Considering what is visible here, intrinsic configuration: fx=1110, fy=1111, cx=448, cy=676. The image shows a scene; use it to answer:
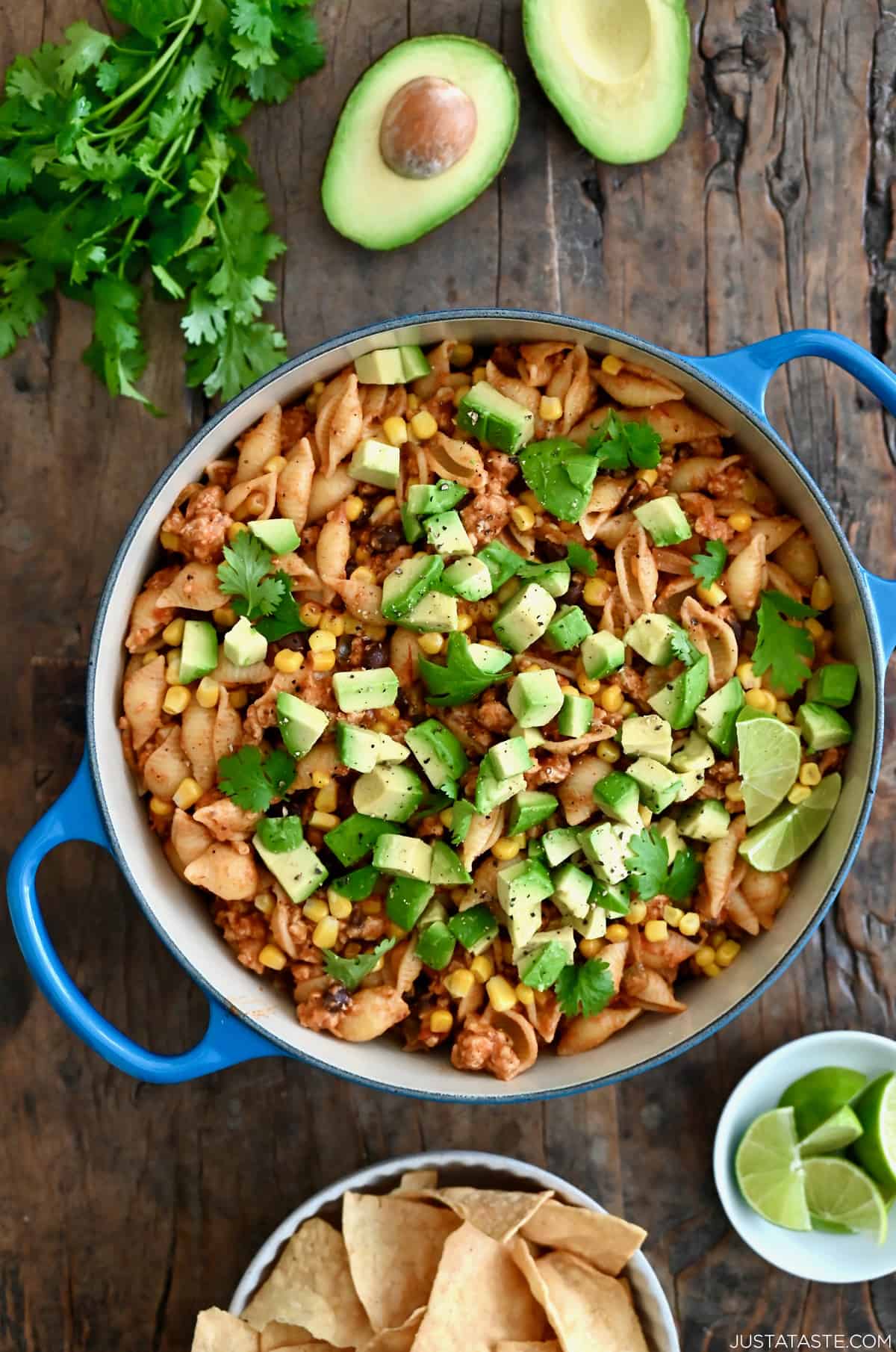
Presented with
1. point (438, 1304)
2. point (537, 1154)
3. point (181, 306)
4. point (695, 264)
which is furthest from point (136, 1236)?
point (695, 264)

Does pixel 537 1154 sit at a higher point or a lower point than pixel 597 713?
lower

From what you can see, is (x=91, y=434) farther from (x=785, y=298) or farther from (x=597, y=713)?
(x=785, y=298)

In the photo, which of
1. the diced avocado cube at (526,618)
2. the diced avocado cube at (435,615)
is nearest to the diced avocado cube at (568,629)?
the diced avocado cube at (526,618)

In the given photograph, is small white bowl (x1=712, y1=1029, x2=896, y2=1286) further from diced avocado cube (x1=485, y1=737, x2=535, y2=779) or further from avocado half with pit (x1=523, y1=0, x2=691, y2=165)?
avocado half with pit (x1=523, y1=0, x2=691, y2=165)

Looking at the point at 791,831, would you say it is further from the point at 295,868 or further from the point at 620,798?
the point at 295,868

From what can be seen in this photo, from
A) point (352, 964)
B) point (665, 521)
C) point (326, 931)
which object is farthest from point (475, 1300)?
point (665, 521)
